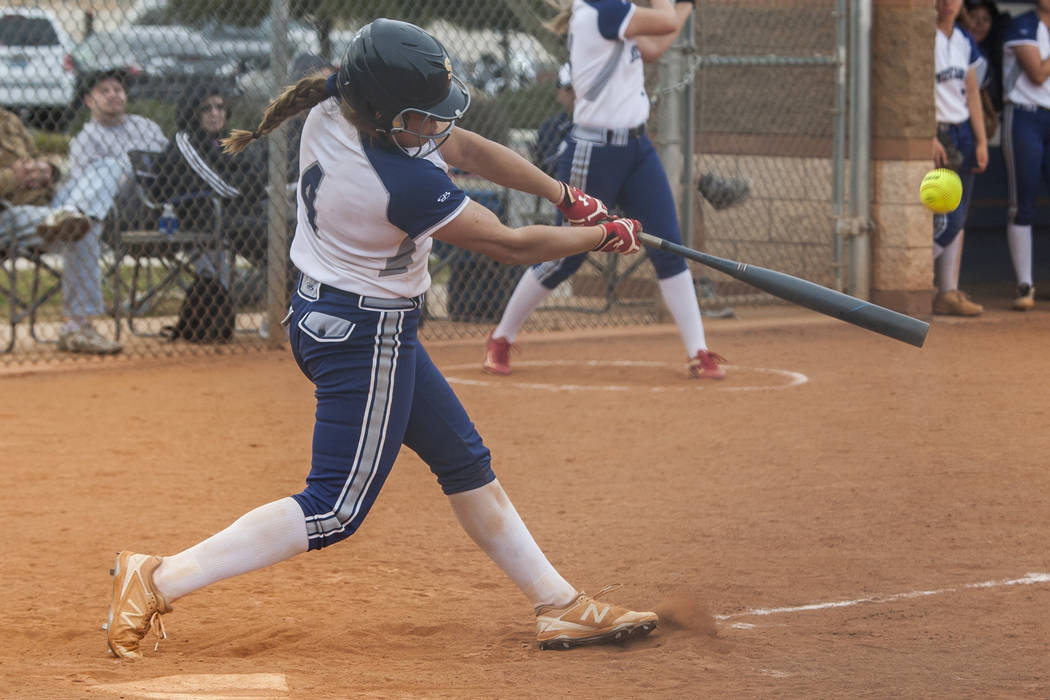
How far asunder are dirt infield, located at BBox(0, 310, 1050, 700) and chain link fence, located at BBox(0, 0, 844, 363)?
33.3 inches

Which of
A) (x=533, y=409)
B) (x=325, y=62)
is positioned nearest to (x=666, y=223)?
(x=533, y=409)

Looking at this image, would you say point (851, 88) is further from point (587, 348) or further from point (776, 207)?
point (587, 348)

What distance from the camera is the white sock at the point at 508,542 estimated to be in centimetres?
408

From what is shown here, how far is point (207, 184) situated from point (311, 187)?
230 inches

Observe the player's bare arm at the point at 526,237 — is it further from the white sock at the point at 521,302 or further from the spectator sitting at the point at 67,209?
the spectator sitting at the point at 67,209

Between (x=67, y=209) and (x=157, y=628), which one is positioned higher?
(x=67, y=209)

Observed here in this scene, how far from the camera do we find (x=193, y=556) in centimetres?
386

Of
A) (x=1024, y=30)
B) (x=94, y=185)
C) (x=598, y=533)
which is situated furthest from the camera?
(x=1024, y=30)

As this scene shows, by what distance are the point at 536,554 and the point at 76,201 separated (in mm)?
5978

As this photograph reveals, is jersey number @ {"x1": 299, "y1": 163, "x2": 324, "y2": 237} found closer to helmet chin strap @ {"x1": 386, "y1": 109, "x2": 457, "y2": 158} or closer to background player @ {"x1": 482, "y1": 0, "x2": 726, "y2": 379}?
helmet chin strap @ {"x1": 386, "y1": 109, "x2": 457, "y2": 158}

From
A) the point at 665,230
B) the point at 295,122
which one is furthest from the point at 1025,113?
the point at 295,122

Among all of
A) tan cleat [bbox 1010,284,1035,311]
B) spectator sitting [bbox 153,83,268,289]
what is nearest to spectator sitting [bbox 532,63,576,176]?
spectator sitting [bbox 153,83,268,289]

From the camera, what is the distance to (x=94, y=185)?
9250 millimetres

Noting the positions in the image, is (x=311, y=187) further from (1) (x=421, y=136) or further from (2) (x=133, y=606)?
(2) (x=133, y=606)
